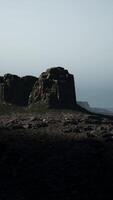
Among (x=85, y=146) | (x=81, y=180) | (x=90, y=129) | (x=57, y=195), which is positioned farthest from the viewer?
(x=90, y=129)

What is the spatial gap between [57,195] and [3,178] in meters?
15.6

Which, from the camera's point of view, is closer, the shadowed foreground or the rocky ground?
the shadowed foreground

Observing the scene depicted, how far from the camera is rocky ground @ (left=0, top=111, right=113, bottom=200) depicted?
114 m

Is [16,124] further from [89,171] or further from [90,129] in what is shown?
[89,171]

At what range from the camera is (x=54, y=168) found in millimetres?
126250

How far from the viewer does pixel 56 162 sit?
130125 mm

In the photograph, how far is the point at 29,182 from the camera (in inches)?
4663

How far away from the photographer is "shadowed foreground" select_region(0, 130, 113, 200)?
11375cm

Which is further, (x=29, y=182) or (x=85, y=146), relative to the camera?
(x=85, y=146)

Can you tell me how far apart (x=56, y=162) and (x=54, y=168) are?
13.2 feet

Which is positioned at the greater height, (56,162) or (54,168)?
(56,162)

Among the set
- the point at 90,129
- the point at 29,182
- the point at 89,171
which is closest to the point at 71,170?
the point at 89,171

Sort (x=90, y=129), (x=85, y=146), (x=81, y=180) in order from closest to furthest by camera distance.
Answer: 1. (x=81, y=180)
2. (x=85, y=146)
3. (x=90, y=129)

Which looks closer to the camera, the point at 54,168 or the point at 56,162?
the point at 54,168
